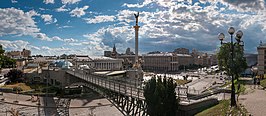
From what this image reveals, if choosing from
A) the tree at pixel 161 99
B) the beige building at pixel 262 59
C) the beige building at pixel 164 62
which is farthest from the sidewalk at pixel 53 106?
the beige building at pixel 164 62

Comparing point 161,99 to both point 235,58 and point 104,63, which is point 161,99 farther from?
point 104,63

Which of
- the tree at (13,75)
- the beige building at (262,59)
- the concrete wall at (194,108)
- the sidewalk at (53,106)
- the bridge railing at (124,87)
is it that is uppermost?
the beige building at (262,59)

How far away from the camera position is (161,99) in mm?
14750

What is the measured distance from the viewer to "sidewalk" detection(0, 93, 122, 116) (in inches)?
1299

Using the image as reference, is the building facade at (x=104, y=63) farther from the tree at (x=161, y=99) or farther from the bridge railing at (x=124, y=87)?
the tree at (x=161, y=99)

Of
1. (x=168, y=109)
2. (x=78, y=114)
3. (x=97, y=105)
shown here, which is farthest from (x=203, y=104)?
(x=97, y=105)

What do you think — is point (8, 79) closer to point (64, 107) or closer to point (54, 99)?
point (54, 99)

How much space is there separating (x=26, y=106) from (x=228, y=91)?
30.9 meters

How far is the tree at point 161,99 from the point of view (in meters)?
14.6

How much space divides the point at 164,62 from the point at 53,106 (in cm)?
9545

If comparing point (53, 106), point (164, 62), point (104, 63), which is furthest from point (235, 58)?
point (164, 62)

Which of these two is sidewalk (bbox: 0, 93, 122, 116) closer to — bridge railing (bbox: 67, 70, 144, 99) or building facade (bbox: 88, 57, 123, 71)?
bridge railing (bbox: 67, 70, 144, 99)

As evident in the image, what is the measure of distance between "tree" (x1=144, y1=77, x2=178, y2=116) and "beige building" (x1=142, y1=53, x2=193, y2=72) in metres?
108

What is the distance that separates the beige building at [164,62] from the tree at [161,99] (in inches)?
4256
